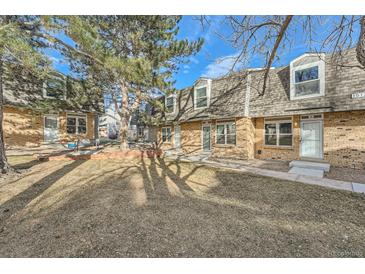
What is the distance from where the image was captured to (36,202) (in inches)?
139

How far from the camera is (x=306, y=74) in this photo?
Result: 26.8ft

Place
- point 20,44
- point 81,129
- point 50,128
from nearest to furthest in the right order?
point 20,44 → point 50,128 → point 81,129

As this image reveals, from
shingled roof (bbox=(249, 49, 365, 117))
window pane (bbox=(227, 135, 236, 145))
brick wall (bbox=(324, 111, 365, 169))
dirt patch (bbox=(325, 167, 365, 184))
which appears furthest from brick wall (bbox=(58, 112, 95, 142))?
brick wall (bbox=(324, 111, 365, 169))

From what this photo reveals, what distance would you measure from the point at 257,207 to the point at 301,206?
994mm

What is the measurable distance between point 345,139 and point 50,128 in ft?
59.4

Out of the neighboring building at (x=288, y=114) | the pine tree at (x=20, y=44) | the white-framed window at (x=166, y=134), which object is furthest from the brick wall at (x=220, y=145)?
the pine tree at (x=20, y=44)

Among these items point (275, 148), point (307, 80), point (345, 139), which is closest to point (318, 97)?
point (307, 80)

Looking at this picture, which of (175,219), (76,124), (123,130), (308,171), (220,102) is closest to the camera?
(175,219)

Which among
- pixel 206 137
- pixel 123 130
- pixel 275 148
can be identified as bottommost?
pixel 275 148

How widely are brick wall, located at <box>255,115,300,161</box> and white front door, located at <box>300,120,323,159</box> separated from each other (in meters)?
0.22

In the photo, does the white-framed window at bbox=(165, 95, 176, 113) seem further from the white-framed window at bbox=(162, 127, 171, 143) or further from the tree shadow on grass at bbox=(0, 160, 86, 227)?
the tree shadow on grass at bbox=(0, 160, 86, 227)

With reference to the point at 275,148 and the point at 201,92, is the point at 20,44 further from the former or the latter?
the point at 275,148

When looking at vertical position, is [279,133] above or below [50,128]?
below

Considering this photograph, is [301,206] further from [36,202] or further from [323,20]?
[36,202]
